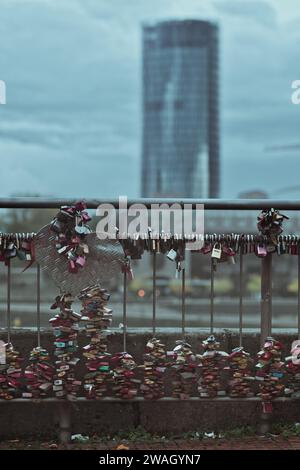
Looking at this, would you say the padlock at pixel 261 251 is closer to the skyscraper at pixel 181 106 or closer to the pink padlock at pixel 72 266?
the pink padlock at pixel 72 266

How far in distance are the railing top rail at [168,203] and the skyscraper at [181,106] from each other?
9257cm

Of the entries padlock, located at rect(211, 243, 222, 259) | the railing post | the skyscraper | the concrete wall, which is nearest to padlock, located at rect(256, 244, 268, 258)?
padlock, located at rect(211, 243, 222, 259)

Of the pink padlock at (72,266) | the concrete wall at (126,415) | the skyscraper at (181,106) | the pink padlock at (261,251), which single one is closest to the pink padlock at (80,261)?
the pink padlock at (72,266)

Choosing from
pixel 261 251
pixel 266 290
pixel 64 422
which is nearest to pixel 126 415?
pixel 64 422

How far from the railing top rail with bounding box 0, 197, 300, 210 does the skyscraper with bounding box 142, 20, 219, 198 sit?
304ft

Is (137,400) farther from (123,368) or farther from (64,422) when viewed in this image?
(64,422)

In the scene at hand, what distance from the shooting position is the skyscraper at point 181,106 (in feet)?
327

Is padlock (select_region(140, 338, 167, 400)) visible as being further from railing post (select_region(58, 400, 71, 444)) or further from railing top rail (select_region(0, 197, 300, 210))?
railing top rail (select_region(0, 197, 300, 210))

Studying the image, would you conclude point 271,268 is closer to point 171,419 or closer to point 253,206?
point 253,206

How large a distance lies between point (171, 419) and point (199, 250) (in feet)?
3.58

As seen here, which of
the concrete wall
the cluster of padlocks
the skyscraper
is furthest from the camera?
the skyscraper

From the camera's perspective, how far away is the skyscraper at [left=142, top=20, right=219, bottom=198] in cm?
9962

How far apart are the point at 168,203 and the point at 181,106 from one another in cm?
10201
